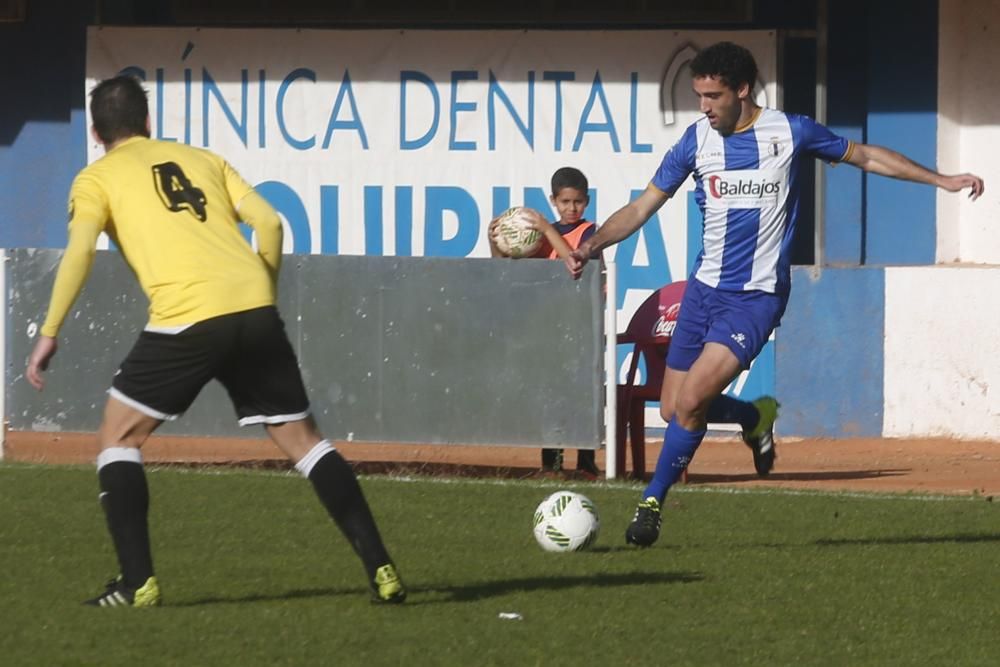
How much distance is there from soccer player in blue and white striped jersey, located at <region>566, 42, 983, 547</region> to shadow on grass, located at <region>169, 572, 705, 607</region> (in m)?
0.74

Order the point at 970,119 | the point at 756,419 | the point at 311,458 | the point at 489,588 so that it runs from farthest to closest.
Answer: the point at 970,119 < the point at 756,419 < the point at 489,588 < the point at 311,458

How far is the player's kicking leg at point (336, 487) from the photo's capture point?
22.2ft

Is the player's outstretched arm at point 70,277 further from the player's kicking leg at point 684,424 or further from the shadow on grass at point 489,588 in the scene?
the player's kicking leg at point 684,424

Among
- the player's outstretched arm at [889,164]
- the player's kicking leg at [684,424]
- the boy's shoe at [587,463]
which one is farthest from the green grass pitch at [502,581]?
the player's outstretched arm at [889,164]

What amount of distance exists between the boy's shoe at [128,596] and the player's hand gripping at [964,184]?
3736 mm

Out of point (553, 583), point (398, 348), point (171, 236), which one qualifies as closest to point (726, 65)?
point (553, 583)

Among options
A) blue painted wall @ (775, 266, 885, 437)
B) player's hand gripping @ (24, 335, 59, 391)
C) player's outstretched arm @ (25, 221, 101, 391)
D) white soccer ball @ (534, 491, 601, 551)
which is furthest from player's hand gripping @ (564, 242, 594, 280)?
blue painted wall @ (775, 266, 885, 437)

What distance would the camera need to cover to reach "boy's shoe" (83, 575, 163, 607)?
684cm

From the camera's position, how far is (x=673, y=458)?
872 centimetres

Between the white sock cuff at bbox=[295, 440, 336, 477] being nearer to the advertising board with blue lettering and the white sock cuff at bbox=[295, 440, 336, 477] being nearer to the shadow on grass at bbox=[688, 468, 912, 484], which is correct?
the shadow on grass at bbox=[688, 468, 912, 484]

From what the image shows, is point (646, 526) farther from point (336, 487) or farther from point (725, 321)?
point (336, 487)

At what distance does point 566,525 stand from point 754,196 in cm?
166

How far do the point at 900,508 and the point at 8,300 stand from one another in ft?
18.2

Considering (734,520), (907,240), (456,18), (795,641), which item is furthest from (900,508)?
(456,18)
